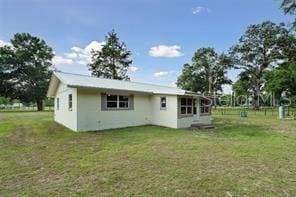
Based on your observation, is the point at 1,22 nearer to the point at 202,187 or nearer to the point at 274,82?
the point at 202,187

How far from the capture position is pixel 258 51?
3616 cm

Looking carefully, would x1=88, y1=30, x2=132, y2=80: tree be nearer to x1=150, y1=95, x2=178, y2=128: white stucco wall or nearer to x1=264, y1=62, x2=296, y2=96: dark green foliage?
x1=264, y1=62, x2=296, y2=96: dark green foliage

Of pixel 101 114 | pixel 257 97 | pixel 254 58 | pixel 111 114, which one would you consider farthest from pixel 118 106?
pixel 257 97

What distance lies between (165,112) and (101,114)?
4219mm

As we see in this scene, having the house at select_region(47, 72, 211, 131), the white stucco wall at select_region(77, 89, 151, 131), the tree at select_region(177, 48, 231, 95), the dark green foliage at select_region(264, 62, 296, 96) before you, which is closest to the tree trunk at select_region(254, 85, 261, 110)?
the tree at select_region(177, 48, 231, 95)

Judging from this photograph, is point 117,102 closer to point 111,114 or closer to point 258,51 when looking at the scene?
point 111,114

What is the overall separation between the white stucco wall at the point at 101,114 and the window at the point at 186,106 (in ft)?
8.37

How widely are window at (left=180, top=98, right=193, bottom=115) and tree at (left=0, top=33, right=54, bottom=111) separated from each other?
28.6 metres

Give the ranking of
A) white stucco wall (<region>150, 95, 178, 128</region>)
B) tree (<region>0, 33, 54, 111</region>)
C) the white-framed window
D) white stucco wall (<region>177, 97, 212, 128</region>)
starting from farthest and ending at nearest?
tree (<region>0, 33, 54, 111</region>) → white stucco wall (<region>177, 97, 212, 128</region>) → white stucco wall (<region>150, 95, 178, 128</region>) → the white-framed window

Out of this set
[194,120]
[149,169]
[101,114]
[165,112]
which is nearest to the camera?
[149,169]

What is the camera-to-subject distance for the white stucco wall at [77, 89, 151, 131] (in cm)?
1186

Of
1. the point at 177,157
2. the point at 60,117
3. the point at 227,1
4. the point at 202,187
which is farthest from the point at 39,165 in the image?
the point at 227,1

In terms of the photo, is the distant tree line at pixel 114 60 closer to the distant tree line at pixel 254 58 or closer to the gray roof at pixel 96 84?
the distant tree line at pixel 254 58

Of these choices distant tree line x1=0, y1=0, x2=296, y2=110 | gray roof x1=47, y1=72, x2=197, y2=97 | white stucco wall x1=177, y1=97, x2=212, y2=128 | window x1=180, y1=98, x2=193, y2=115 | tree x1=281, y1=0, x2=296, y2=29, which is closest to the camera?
gray roof x1=47, y1=72, x2=197, y2=97
